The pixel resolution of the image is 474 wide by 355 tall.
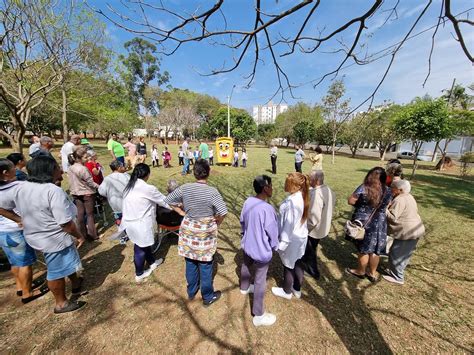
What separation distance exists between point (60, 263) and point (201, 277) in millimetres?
1518

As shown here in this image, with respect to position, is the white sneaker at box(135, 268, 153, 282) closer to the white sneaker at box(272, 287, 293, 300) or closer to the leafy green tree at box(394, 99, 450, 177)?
the white sneaker at box(272, 287, 293, 300)

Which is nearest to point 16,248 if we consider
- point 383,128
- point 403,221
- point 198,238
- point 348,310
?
point 198,238

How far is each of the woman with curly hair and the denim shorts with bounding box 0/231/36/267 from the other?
13.7 feet

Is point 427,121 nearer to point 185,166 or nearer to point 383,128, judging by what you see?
point 185,166

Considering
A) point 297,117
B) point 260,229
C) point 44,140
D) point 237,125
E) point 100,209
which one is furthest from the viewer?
point 237,125

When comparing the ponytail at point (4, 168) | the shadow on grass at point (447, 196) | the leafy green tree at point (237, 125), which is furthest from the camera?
the leafy green tree at point (237, 125)

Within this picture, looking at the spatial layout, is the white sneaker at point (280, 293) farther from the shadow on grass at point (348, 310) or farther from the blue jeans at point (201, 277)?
the blue jeans at point (201, 277)

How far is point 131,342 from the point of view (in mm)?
2016

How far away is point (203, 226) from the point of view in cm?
218

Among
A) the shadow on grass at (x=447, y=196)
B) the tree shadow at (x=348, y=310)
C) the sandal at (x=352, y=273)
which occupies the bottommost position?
the tree shadow at (x=348, y=310)

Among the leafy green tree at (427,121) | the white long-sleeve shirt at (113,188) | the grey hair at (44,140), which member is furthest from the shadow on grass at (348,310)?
the leafy green tree at (427,121)

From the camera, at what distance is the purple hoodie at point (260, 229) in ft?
6.66

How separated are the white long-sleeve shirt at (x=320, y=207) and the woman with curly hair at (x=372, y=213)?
355 millimetres

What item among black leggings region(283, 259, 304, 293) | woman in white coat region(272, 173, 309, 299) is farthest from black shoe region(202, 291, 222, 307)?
woman in white coat region(272, 173, 309, 299)
